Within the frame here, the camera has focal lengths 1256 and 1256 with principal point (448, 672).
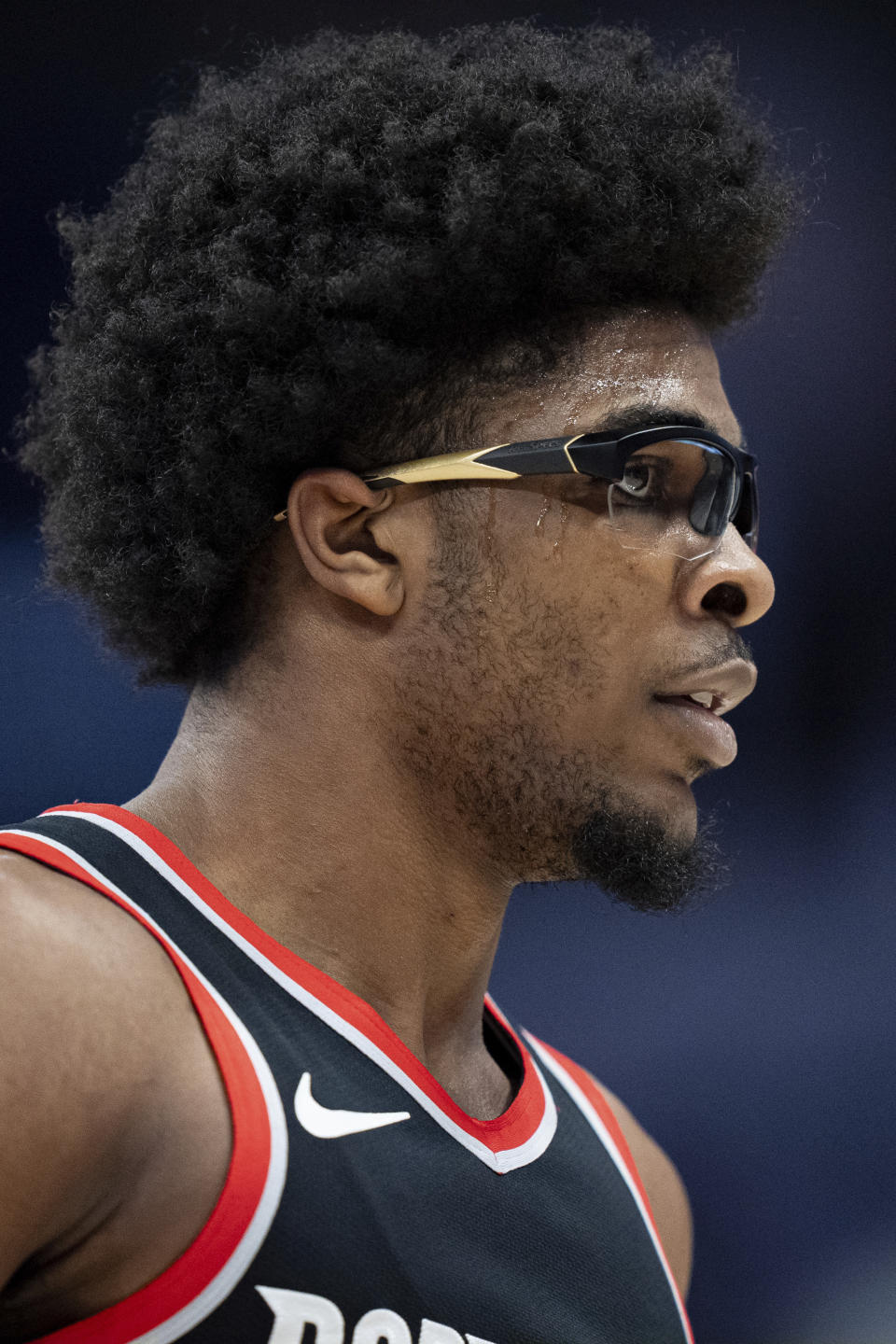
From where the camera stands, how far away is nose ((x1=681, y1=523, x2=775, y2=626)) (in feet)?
5.67

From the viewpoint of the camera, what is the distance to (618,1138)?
6.82 feet

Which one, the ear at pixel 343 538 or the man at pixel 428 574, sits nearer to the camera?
the man at pixel 428 574

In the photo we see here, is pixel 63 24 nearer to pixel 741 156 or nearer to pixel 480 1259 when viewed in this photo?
pixel 741 156

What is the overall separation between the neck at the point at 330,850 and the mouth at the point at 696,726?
1.06 ft

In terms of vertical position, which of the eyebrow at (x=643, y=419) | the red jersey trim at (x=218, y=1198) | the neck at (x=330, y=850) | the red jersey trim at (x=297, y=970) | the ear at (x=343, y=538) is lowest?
the red jersey trim at (x=218, y=1198)

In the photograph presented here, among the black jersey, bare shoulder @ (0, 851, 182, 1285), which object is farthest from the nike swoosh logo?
bare shoulder @ (0, 851, 182, 1285)

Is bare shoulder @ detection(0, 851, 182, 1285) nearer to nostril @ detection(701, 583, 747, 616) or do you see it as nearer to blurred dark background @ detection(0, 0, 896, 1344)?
nostril @ detection(701, 583, 747, 616)

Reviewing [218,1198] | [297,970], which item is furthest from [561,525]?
[218,1198]

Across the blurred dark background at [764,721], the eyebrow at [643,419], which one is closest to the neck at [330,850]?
the eyebrow at [643,419]

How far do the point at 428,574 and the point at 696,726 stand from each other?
427mm

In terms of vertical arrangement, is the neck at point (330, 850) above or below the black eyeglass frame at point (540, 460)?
below

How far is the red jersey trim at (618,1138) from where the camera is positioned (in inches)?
74.7

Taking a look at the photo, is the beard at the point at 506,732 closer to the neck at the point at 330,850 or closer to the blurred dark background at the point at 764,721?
the neck at the point at 330,850

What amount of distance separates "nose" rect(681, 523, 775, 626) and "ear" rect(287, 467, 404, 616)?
15.9 inches
